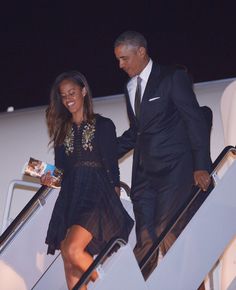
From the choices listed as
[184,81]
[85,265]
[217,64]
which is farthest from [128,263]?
[217,64]

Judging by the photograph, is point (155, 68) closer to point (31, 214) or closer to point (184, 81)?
point (184, 81)

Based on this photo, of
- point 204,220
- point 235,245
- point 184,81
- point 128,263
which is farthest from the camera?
point 235,245

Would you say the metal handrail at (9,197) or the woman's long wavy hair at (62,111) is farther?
the metal handrail at (9,197)

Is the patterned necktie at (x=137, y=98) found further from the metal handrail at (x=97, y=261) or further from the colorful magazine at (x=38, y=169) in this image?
the metal handrail at (x=97, y=261)

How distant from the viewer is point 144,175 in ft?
16.6

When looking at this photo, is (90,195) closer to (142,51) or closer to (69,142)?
(69,142)

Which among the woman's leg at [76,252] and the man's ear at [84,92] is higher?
the man's ear at [84,92]

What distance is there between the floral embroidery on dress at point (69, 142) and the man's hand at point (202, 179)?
1041 millimetres

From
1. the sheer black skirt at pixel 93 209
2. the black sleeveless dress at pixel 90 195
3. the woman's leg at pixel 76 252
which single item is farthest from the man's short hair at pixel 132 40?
the woman's leg at pixel 76 252

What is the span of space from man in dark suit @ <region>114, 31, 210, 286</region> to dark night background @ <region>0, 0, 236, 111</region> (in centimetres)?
1886

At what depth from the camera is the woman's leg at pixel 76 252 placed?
4.80 m

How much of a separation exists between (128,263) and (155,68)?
153 cm

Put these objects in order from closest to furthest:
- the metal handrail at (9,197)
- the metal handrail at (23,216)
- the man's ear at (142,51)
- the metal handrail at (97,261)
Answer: the metal handrail at (97,261), the man's ear at (142,51), the metal handrail at (23,216), the metal handrail at (9,197)

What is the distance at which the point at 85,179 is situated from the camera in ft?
16.8
